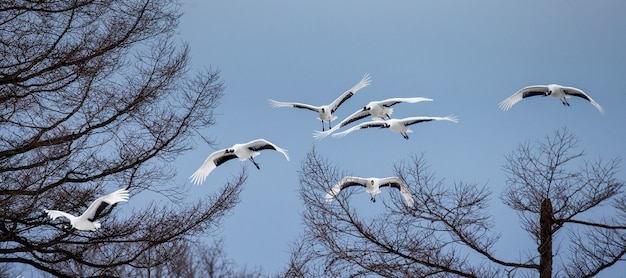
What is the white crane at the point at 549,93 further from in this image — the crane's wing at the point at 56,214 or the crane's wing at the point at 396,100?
the crane's wing at the point at 56,214

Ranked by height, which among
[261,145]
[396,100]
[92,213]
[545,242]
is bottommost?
[545,242]

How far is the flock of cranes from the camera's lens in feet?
39.4

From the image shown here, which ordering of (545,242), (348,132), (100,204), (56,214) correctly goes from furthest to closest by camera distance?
(348,132) → (56,214) → (100,204) → (545,242)

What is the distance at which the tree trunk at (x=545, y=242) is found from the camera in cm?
1115

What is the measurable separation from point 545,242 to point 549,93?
7.77 metres

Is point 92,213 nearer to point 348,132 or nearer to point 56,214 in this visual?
point 56,214

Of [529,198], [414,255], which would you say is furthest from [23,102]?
[529,198]

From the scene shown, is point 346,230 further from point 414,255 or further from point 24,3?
point 24,3

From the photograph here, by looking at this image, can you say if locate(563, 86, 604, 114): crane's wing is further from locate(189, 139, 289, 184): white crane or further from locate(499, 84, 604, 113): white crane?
locate(189, 139, 289, 184): white crane

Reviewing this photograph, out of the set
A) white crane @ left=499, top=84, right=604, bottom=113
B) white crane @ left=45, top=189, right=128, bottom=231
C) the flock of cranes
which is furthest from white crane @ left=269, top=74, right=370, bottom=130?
white crane @ left=45, top=189, right=128, bottom=231

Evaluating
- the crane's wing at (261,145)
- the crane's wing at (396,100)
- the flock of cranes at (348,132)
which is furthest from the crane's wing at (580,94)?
the crane's wing at (261,145)

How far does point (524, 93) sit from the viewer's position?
1861cm

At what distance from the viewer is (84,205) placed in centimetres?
1297

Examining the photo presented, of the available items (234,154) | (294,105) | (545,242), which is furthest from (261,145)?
(545,242)
